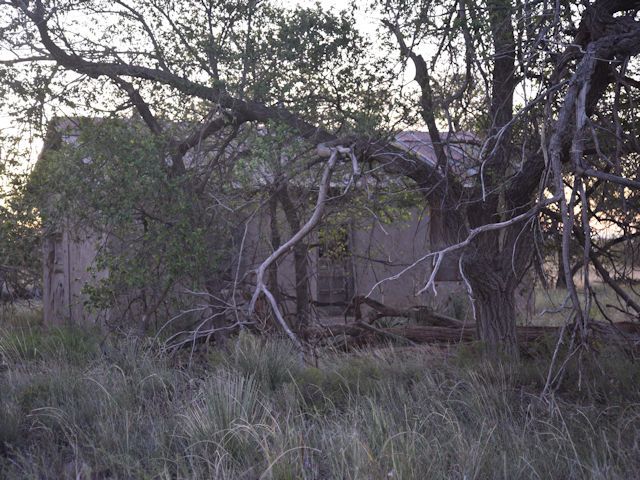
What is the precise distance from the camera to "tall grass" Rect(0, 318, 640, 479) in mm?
4004

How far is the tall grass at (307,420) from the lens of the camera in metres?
4.00

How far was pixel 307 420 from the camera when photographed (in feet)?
16.9

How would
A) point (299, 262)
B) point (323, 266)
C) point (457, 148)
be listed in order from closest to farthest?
point (457, 148) → point (299, 262) → point (323, 266)

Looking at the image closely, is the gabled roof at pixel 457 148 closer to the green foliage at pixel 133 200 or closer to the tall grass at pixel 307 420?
the tall grass at pixel 307 420

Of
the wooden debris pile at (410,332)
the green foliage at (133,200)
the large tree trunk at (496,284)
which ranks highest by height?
the green foliage at (133,200)

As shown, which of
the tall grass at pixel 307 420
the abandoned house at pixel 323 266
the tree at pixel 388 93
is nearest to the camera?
the tall grass at pixel 307 420

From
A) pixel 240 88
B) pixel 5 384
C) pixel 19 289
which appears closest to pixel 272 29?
pixel 240 88

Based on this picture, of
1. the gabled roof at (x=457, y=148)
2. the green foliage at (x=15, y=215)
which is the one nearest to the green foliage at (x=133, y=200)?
the green foliage at (x=15, y=215)

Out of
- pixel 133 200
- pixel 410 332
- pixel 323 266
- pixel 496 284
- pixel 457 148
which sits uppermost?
pixel 457 148

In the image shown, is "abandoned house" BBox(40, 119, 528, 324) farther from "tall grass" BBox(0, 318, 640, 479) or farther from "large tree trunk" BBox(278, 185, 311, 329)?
"tall grass" BBox(0, 318, 640, 479)

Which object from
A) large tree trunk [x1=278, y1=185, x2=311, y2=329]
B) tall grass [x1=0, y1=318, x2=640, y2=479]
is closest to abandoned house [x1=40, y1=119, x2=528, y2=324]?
large tree trunk [x1=278, y1=185, x2=311, y2=329]

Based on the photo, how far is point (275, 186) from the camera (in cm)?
778

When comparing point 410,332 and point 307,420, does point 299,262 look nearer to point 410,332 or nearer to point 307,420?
point 410,332

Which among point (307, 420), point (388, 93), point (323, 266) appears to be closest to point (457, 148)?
point (388, 93)
